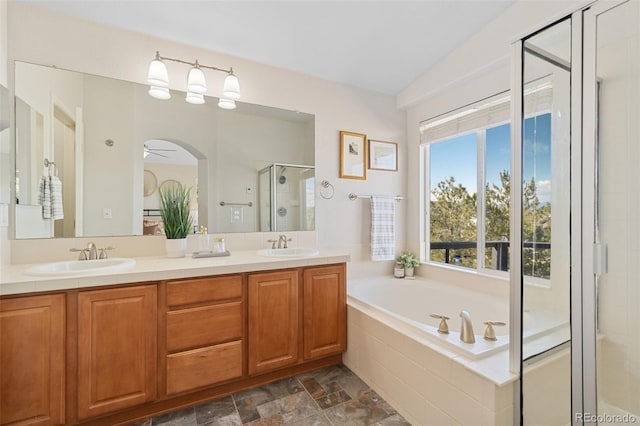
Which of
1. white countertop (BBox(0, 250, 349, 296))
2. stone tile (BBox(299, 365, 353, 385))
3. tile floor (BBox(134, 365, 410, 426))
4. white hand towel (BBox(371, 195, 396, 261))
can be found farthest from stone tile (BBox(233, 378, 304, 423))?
white hand towel (BBox(371, 195, 396, 261))

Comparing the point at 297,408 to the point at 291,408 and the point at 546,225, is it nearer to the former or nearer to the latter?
the point at 291,408

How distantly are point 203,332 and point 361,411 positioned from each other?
105 cm

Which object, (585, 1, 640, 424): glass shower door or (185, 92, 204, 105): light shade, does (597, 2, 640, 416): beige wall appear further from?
(185, 92, 204, 105): light shade

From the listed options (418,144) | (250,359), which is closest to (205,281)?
(250,359)

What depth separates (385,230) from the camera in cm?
296

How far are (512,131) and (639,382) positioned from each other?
→ 1.27 metres

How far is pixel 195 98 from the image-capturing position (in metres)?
2.23

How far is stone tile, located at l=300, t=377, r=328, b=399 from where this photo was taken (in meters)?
1.88

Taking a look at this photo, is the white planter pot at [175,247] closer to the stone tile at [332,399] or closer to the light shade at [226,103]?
the light shade at [226,103]

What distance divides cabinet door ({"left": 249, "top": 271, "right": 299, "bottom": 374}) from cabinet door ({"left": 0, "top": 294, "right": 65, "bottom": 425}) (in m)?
0.95

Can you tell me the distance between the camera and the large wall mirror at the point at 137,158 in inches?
71.2

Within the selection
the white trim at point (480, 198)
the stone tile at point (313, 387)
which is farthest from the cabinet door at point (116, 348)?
the white trim at point (480, 198)

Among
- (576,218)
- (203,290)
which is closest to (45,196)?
(203,290)

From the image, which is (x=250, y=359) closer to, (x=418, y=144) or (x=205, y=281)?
(x=205, y=281)
